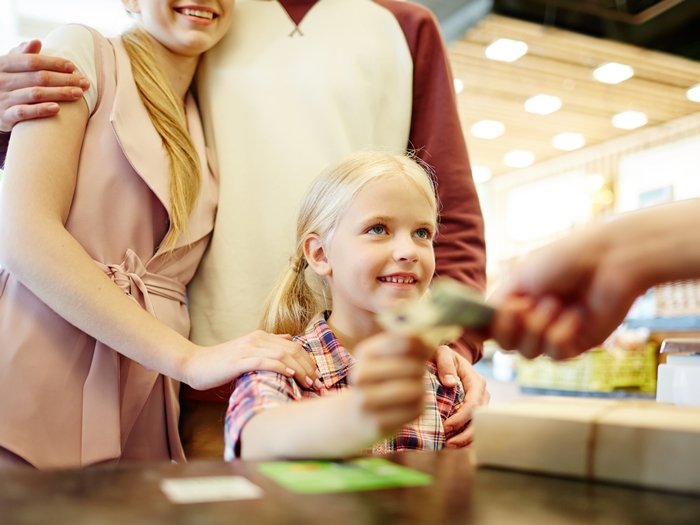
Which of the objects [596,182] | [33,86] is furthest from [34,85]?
[596,182]

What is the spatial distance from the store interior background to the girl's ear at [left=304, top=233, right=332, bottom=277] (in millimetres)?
721

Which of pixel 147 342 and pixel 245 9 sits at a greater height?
pixel 245 9

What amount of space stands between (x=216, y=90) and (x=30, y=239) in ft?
1.90

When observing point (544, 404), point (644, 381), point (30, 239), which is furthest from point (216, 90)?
point (644, 381)

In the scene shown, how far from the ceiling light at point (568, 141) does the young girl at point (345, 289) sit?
24.9 ft

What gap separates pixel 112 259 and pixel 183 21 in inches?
19.3

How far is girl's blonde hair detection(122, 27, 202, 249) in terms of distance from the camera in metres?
1.26

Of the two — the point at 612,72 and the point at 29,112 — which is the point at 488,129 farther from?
the point at 29,112

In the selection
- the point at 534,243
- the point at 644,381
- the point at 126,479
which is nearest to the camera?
the point at 126,479

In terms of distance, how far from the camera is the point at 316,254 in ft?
4.39

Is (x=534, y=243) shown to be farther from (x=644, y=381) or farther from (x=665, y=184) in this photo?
(x=644, y=381)

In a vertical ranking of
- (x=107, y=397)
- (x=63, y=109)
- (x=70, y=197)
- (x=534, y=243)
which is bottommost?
(x=534, y=243)

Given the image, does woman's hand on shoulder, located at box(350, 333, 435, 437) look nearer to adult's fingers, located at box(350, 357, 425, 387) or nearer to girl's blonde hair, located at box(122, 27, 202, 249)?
adult's fingers, located at box(350, 357, 425, 387)

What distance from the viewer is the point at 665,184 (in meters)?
8.16
